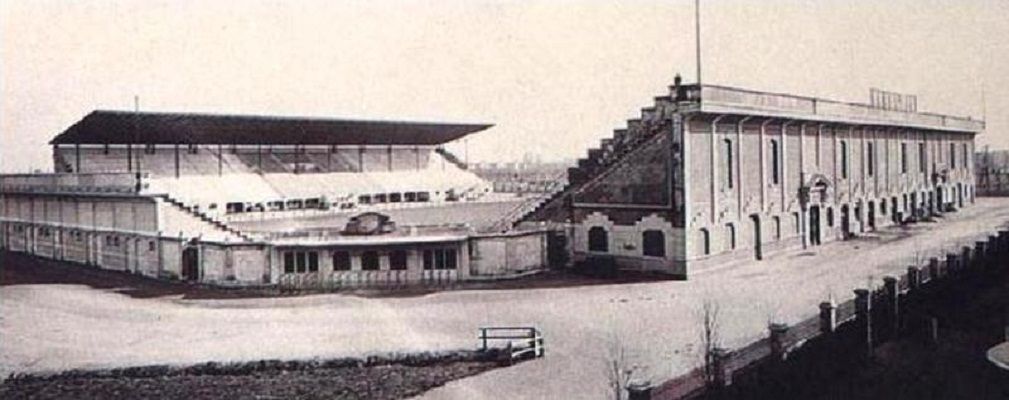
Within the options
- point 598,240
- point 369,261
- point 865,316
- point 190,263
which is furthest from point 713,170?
point 190,263

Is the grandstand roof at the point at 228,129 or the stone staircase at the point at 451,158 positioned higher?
the grandstand roof at the point at 228,129

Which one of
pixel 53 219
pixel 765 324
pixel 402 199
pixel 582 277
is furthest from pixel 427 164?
pixel 765 324

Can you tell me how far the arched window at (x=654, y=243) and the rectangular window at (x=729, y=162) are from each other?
3.79 m

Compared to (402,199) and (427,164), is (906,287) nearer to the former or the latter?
(402,199)

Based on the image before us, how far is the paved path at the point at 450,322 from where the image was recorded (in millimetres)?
19328

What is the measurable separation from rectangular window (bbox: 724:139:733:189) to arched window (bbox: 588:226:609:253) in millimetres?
5051

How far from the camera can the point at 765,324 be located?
22.5 meters

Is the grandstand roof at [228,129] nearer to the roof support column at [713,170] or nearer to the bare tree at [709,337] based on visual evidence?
the roof support column at [713,170]

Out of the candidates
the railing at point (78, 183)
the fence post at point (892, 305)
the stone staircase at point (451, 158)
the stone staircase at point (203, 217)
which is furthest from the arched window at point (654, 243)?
the stone staircase at point (451, 158)

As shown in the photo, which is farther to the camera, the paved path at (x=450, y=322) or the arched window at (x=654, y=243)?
the arched window at (x=654, y=243)

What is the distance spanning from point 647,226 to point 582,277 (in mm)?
3015

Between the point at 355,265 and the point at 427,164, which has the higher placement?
the point at 427,164

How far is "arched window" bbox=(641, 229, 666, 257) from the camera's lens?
105ft

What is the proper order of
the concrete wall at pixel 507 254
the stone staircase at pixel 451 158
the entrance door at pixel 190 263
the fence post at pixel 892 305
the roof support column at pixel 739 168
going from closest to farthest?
the fence post at pixel 892 305
the concrete wall at pixel 507 254
the entrance door at pixel 190 263
the roof support column at pixel 739 168
the stone staircase at pixel 451 158
